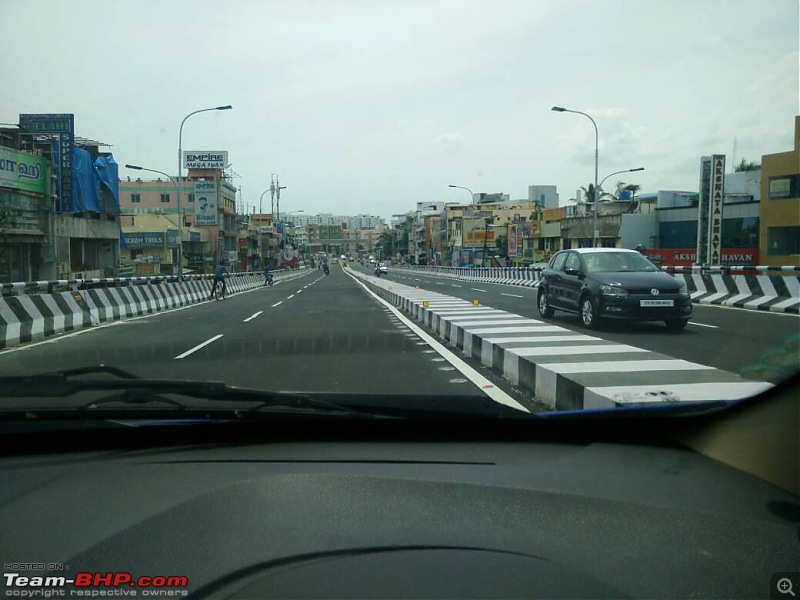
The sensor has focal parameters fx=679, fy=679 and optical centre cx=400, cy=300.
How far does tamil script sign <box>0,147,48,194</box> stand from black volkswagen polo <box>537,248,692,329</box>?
16921 millimetres

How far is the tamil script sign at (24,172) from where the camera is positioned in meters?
21.3

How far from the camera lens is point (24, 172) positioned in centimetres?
2228

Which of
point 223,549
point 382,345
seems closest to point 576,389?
point 223,549

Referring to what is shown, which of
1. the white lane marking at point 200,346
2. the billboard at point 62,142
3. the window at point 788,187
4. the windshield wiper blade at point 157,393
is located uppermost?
the billboard at point 62,142

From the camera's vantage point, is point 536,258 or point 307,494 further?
point 536,258

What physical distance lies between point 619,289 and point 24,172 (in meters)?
19.5

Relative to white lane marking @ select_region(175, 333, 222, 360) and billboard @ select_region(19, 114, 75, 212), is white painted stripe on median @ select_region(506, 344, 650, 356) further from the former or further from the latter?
billboard @ select_region(19, 114, 75, 212)

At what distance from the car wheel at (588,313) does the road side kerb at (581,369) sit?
140cm

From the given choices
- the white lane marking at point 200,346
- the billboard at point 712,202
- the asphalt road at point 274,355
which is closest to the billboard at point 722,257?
the billboard at point 712,202

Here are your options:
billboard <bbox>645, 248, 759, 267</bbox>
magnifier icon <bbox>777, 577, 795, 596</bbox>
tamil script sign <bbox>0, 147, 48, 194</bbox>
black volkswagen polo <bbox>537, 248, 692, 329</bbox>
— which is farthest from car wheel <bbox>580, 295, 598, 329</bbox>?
tamil script sign <bbox>0, 147, 48, 194</bbox>

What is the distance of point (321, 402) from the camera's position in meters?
3.68

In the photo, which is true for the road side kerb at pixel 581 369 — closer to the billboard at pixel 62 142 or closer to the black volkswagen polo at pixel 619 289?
the black volkswagen polo at pixel 619 289

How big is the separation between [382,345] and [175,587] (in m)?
8.60

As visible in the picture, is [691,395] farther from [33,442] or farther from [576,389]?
[33,442]
